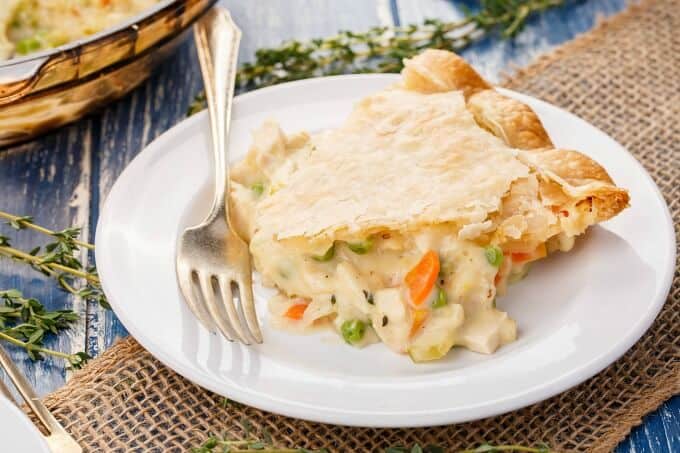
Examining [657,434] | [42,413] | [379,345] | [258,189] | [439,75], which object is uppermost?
[439,75]

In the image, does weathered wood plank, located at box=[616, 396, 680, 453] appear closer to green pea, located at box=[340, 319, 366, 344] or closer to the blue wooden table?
the blue wooden table

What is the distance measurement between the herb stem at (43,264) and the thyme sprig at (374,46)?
3.39 ft

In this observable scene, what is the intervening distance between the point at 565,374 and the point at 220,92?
163cm

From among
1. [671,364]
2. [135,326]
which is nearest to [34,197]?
[135,326]

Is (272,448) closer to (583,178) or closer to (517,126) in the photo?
(583,178)

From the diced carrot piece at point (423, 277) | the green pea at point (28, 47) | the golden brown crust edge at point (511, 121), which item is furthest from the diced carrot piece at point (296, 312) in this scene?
the green pea at point (28, 47)

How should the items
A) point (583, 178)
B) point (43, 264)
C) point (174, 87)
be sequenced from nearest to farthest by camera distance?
1. point (583, 178)
2. point (43, 264)
3. point (174, 87)

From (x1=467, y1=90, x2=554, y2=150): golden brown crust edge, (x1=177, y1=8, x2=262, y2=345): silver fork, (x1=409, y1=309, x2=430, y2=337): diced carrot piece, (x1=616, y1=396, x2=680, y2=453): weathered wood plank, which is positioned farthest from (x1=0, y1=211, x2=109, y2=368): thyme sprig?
(x1=616, y1=396, x2=680, y2=453): weathered wood plank

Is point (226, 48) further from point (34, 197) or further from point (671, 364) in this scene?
point (671, 364)

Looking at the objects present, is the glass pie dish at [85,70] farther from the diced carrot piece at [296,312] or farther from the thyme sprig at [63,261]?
the diced carrot piece at [296,312]

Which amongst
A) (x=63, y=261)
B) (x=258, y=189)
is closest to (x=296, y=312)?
(x=258, y=189)

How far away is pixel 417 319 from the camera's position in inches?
101

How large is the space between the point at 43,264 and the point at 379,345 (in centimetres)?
111

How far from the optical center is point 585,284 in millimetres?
2711
